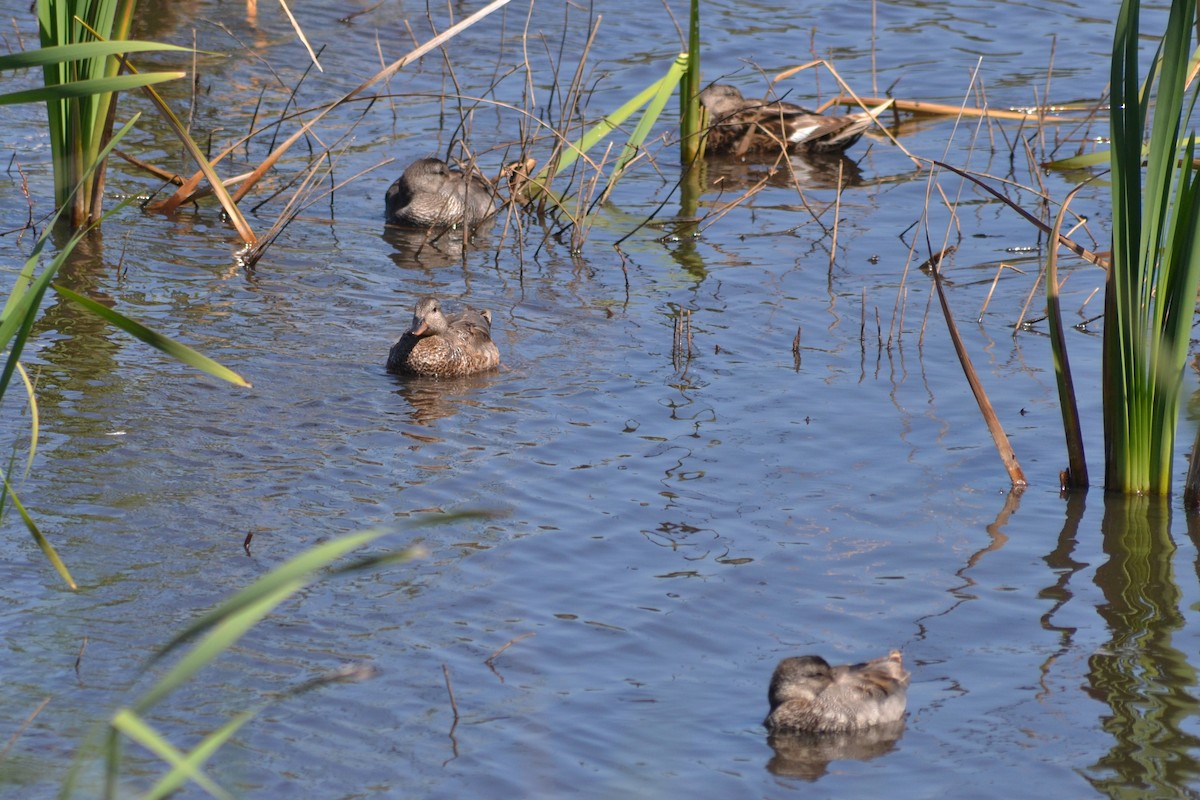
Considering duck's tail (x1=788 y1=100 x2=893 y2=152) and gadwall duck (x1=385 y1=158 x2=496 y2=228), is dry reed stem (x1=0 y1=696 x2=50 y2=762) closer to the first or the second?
gadwall duck (x1=385 y1=158 x2=496 y2=228)

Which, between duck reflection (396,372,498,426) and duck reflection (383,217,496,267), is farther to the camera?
duck reflection (383,217,496,267)

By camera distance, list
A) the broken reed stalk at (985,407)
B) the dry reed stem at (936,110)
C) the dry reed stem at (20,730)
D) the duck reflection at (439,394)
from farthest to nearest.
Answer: the dry reed stem at (936,110) < the duck reflection at (439,394) < the broken reed stalk at (985,407) < the dry reed stem at (20,730)

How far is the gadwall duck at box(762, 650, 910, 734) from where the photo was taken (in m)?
4.48

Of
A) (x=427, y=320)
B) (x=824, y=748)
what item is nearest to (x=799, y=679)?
(x=824, y=748)

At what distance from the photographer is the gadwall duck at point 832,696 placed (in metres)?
4.48

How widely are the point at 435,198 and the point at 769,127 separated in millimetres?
3426

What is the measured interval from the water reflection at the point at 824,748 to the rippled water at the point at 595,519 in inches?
0.8

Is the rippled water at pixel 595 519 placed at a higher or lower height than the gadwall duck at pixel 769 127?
lower

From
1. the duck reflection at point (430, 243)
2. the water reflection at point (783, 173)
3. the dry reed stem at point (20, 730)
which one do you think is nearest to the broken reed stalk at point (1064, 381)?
the dry reed stem at point (20, 730)

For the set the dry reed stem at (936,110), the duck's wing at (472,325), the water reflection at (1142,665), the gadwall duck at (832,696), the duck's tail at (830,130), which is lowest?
the water reflection at (1142,665)

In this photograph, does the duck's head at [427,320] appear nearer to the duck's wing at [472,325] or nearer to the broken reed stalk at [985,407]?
the duck's wing at [472,325]

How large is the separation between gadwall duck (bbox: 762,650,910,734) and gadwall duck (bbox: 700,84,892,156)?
7787 mm

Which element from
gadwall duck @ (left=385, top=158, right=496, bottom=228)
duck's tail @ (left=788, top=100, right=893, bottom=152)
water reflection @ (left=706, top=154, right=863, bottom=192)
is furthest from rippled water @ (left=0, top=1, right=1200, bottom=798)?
duck's tail @ (left=788, top=100, right=893, bottom=152)

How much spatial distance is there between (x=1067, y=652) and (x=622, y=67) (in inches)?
400
